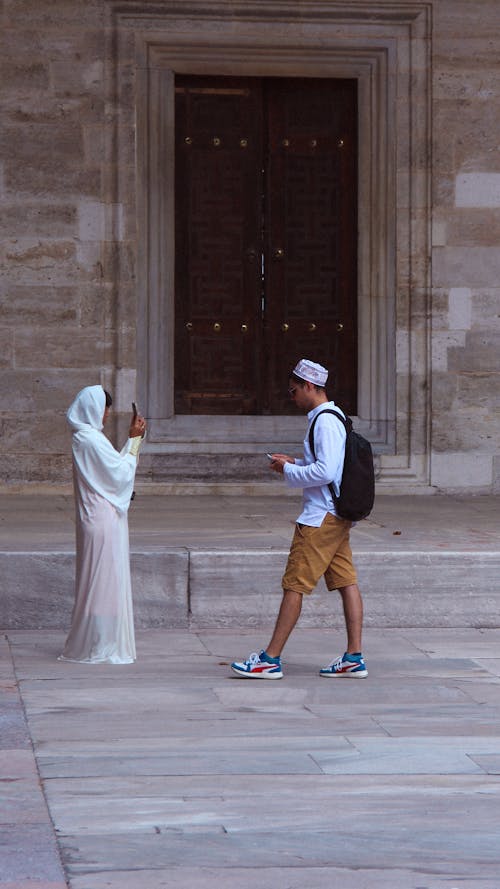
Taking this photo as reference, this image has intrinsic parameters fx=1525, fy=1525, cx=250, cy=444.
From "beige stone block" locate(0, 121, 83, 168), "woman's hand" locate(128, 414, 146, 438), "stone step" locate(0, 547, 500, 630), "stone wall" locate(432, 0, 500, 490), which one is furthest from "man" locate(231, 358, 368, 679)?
"beige stone block" locate(0, 121, 83, 168)

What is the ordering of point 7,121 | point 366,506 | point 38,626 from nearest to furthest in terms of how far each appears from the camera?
point 366,506 < point 38,626 < point 7,121

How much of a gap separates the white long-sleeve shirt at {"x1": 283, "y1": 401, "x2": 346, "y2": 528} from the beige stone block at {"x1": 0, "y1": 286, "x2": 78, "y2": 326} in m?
6.53

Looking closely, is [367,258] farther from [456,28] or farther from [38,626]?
[38,626]

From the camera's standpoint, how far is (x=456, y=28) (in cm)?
1453

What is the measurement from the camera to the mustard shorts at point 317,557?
799cm

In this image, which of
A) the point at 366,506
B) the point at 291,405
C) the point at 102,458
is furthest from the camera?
the point at 291,405

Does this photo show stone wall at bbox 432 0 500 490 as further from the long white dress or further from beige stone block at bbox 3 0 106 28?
the long white dress

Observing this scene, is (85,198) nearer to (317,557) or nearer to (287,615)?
(317,557)

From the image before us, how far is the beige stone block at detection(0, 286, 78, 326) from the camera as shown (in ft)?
46.4

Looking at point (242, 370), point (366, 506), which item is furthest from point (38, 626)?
point (242, 370)

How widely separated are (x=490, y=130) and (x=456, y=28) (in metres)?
1.02

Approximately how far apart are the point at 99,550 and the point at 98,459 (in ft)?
1.68

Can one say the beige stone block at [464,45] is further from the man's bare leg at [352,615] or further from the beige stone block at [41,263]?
the man's bare leg at [352,615]

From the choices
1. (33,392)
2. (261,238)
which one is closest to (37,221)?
(33,392)
